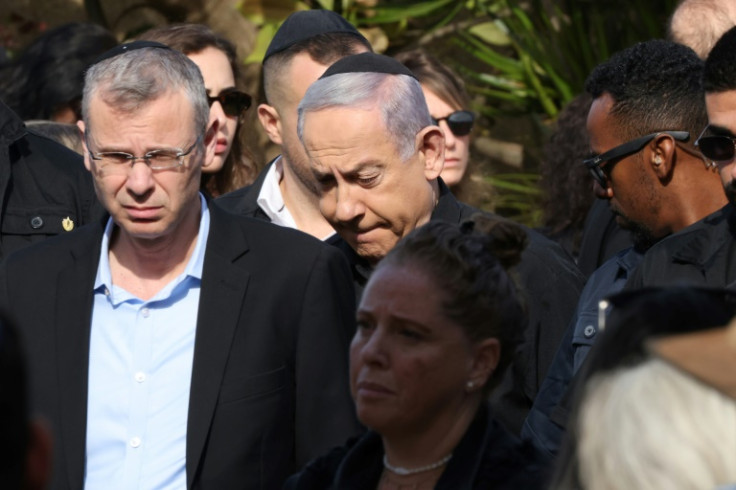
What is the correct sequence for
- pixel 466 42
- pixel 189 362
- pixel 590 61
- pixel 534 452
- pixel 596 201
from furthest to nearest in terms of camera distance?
pixel 466 42
pixel 590 61
pixel 596 201
pixel 189 362
pixel 534 452

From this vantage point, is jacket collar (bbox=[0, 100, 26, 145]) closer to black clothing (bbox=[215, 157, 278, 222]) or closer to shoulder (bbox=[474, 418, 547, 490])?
black clothing (bbox=[215, 157, 278, 222])

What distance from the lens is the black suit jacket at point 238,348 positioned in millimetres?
3059

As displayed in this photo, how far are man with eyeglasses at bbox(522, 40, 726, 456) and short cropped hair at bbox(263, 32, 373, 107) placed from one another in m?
1.05

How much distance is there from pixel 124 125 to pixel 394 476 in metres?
1.20

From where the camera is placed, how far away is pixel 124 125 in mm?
3252

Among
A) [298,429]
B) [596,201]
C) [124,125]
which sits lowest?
[596,201]

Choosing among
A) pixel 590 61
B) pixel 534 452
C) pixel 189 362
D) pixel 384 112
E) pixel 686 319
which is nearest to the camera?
pixel 686 319

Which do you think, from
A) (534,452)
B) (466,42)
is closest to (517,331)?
(534,452)

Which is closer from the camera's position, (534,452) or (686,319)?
(686,319)

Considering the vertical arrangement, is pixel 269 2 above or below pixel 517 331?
below

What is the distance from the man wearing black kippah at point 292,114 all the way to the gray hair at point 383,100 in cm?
57

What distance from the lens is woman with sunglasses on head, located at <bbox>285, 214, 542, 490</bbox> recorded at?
2.50 meters

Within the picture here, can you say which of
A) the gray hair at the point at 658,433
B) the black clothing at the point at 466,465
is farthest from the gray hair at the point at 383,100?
the gray hair at the point at 658,433

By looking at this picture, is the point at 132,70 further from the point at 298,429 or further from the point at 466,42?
the point at 466,42
